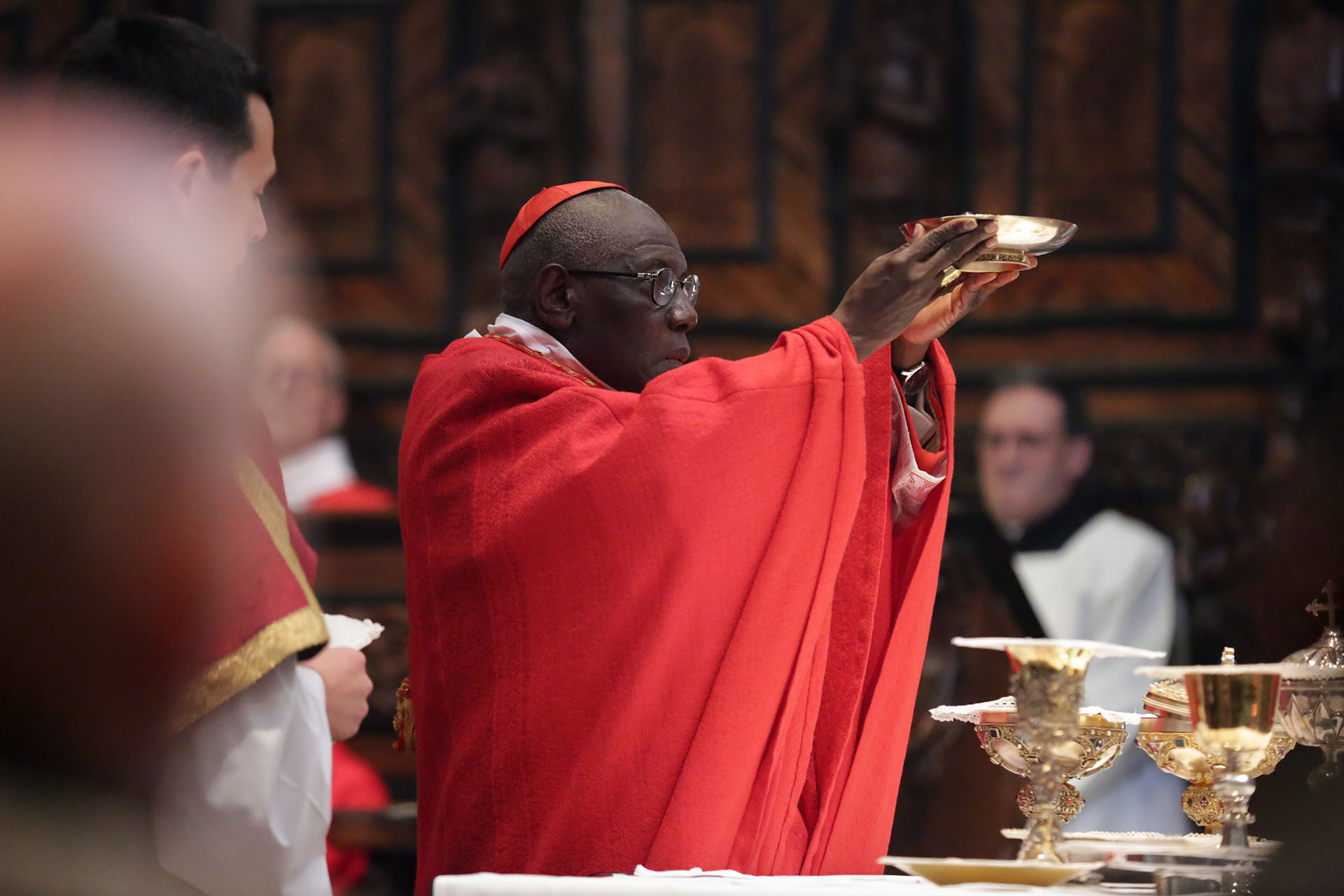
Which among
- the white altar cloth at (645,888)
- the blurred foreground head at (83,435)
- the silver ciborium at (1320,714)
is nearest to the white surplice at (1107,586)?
the silver ciborium at (1320,714)

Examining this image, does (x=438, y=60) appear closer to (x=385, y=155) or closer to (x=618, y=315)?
(x=385, y=155)

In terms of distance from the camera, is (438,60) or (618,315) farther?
(438,60)

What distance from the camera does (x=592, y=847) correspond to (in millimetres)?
2822

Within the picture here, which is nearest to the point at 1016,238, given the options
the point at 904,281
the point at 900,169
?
the point at 904,281

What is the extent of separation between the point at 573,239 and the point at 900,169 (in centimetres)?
274

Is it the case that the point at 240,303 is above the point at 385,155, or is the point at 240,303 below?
below

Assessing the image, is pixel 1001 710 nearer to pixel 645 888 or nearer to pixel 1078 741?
pixel 1078 741

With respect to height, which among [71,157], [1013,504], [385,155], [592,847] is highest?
[385,155]

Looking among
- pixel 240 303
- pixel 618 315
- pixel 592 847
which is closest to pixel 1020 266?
pixel 618 315

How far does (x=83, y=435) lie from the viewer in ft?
5.86

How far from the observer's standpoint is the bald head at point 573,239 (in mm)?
3365

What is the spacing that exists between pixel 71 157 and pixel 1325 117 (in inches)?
188

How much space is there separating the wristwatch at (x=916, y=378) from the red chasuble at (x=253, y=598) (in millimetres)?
1339

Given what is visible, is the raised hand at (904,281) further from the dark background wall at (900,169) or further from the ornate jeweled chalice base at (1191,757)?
the dark background wall at (900,169)
